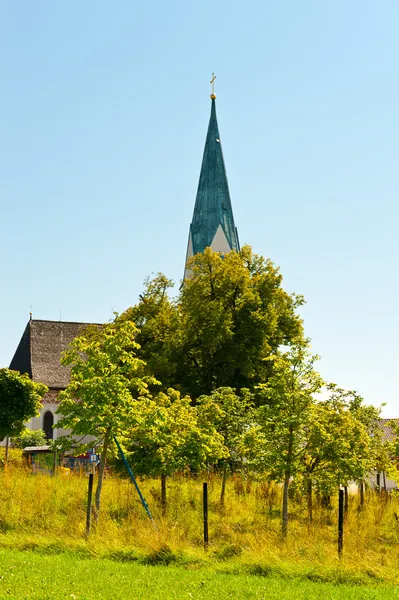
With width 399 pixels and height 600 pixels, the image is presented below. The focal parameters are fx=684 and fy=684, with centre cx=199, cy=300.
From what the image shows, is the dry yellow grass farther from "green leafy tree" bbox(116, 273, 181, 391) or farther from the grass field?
"green leafy tree" bbox(116, 273, 181, 391)

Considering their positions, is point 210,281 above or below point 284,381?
above

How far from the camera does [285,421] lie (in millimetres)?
15414

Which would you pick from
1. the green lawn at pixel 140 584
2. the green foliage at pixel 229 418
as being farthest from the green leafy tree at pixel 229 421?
the green lawn at pixel 140 584

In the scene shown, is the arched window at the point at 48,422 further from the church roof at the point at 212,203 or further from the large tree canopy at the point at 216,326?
the church roof at the point at 212,203

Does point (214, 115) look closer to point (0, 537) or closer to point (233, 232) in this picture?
point (233, 232)

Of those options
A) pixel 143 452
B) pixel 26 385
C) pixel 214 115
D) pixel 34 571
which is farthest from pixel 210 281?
pixel 214 115

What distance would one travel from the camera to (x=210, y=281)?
3678 cm

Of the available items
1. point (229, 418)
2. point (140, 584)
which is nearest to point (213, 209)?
point (229, 418)

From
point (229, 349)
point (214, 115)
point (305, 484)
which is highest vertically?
point (214, 115)

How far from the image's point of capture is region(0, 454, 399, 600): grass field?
10.2 m

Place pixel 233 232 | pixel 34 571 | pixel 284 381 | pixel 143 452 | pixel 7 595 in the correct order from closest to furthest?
pixel 7 595 → pixel 34 571 → pixel 284 381 → pixel 143 452 → pixel 233 232

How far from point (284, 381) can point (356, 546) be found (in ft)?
13.3

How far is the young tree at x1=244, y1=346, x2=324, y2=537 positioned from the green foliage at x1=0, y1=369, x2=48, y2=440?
1544 cm

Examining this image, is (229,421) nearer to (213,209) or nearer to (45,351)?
(45,351)
